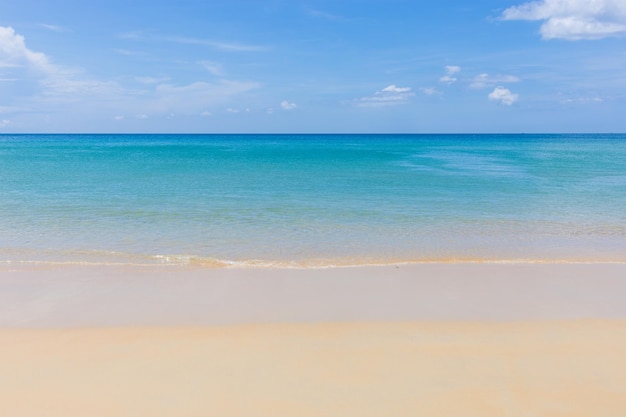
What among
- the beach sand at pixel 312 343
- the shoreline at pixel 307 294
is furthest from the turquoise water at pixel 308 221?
the beach sand at pixel 312 343

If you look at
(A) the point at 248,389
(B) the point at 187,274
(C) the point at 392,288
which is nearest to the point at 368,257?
(C) the point at 392,288

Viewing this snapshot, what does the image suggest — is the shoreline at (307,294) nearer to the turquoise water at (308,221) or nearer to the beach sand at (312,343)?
the beach sand at (312,343)

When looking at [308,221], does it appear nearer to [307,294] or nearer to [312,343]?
[307,294]

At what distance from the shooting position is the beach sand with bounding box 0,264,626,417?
16.6 feet

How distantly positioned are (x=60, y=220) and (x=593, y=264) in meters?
14.7

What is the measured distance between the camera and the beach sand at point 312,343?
16.6 ft

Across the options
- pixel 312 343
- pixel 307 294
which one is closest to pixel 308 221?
pixel 307 294

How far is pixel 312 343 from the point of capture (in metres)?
6.39

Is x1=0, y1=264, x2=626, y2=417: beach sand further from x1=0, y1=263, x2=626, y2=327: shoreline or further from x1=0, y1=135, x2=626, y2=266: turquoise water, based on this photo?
x1=0, y1=135, x2=626, y2=266: turquoise water

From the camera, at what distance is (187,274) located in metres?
9.66

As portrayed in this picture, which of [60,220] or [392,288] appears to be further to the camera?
[60,220]

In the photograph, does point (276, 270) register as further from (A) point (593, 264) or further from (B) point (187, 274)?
(A) point (593, 264)

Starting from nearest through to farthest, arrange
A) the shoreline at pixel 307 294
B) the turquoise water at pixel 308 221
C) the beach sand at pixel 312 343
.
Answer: the beach sand at pixel 312 343 → the shoreline at pixel 307 294 → the turquoise water at pixel 308 221

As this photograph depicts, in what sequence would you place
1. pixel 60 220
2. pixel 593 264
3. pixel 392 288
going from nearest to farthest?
pixel 392 288, pixel 593 264, pixel 60 220
